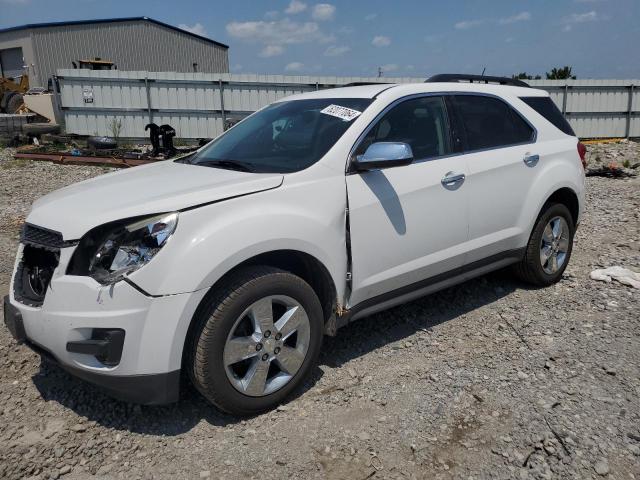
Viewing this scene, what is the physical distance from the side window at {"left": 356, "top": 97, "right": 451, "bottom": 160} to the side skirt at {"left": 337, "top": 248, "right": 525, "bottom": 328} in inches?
33.7

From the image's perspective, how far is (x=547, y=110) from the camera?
184 inches

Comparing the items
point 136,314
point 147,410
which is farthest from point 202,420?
point 136,314

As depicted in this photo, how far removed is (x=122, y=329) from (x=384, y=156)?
5.46 feet

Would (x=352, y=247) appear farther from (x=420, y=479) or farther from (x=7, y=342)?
(x=7, y=342)

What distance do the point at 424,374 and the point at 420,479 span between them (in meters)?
0.96

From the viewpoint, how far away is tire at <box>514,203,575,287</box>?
4.50m

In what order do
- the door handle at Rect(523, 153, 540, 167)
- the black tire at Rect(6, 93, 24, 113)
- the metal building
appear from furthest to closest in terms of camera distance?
the metal building
the black tire at Rect(6, 93, 24, 113)
the door handle at Rect(523, 153, 540, 167)

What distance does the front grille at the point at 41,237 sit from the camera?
2.66 m

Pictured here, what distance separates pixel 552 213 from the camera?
15.0 ft

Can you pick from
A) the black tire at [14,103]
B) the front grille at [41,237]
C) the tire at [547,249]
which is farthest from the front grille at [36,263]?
the black tire at [14,103]

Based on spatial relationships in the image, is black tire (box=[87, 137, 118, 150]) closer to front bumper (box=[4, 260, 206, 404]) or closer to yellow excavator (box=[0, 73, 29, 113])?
front bumper (box=[4, 260, 206, 404])

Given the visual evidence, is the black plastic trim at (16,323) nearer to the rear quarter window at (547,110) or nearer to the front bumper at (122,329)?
the front bumper at (122,329)

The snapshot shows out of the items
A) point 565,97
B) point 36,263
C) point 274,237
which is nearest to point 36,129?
point 36,263

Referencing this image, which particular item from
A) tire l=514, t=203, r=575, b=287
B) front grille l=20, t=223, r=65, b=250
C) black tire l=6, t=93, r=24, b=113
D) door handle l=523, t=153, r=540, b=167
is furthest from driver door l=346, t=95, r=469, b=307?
black tire l=6, t=93, r=24, b=113
